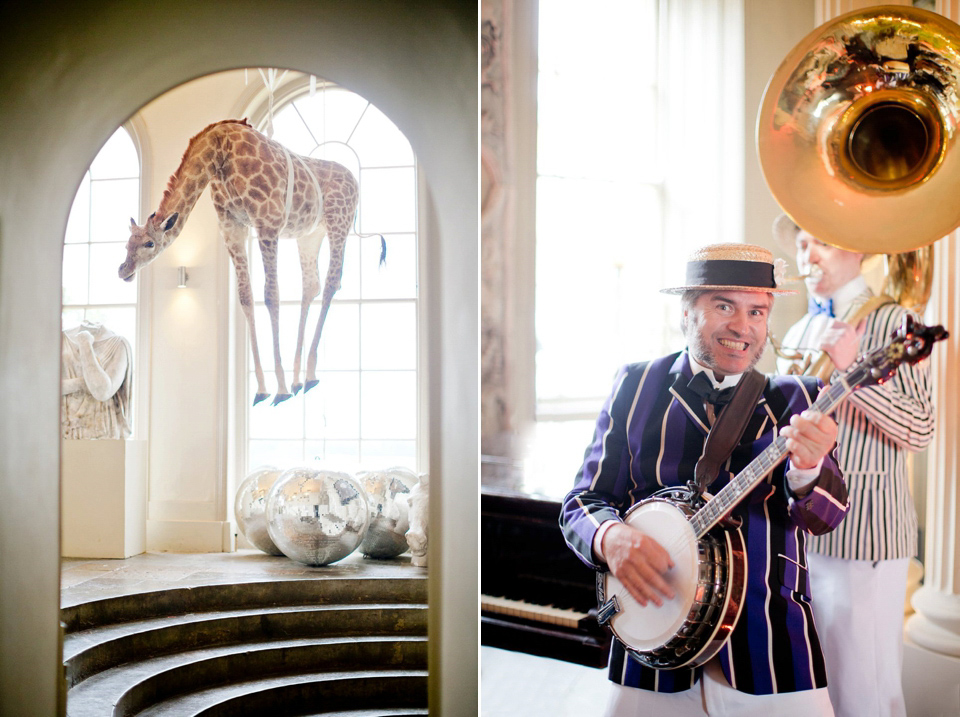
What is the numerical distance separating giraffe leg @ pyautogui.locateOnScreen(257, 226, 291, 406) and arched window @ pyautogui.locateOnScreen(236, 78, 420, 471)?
0.6 inches

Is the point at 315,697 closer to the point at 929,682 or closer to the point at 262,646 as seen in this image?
the point at 262,646

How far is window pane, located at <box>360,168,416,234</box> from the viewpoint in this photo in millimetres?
2164

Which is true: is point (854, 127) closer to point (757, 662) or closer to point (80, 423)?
point (757, 662)

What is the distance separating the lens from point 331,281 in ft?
6.92

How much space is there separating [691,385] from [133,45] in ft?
5.57

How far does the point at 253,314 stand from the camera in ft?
6.86

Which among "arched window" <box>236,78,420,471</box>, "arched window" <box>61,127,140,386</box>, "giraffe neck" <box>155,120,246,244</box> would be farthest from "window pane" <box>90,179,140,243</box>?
"arched window" <box>236,78,420,471</box>

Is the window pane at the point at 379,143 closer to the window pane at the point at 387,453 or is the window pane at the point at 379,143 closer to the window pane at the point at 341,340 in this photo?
the window pane at the point at 341,340

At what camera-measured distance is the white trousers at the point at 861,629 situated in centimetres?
158

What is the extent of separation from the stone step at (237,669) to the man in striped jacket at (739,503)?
70 cm

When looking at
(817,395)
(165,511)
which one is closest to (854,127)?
(817,395)

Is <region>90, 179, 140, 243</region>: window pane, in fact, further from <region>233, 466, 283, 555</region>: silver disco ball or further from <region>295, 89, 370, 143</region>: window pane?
<region>233, 466, 283, 555</region>: silver disco ball

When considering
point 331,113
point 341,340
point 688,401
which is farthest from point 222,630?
point 331,113

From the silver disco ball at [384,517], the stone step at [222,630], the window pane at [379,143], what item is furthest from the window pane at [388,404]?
the window pane at [379,143]
